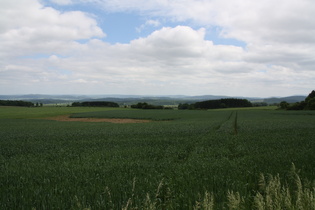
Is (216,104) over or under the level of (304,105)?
under

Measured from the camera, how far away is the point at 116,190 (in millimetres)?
6664

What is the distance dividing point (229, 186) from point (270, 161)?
175 inches

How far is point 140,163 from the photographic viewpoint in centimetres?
1061

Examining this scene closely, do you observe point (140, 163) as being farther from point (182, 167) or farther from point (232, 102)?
point (232, 102)

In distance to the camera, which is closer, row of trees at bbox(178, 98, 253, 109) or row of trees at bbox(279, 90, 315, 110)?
row of trees at bbox(279, 90, 315, 110)

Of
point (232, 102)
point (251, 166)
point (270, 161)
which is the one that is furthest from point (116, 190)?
point (232, 102)

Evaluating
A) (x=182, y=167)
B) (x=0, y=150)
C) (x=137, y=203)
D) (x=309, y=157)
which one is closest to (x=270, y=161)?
(x=309, y=157)

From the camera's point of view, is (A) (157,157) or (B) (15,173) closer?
(B) (15,173)

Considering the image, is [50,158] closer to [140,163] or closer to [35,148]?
[35,148]

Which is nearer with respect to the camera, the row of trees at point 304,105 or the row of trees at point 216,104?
the row of trees at point 304,105

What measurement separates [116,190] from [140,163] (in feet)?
13.0

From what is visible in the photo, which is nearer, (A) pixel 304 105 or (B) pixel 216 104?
(A) pixel 304 105

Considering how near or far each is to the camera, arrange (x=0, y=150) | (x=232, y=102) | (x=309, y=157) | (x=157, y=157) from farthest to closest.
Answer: (x=232, y=102)
(x=0, y=150)
(x=157, y=157)
(x=309, y=157)

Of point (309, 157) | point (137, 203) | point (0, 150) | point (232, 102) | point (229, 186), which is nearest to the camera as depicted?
point (137, 203)
